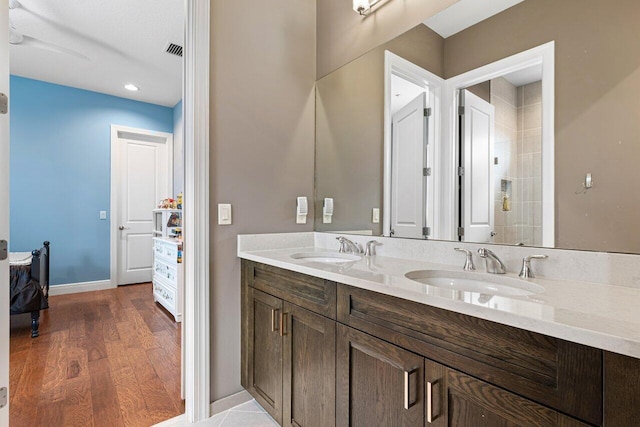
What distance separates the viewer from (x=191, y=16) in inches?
63.6

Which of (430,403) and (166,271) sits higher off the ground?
(430,403)

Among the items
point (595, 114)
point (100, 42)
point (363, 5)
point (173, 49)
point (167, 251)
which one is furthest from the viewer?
point (167, 251)

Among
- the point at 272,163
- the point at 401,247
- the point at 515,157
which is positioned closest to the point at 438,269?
the point at 401,247

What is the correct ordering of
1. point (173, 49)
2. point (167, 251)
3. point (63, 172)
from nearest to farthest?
point (173, 49) < point (167, 251) < point (63, 172)

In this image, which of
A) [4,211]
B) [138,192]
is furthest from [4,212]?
[138,192]

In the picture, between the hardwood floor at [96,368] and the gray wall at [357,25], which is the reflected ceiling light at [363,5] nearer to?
the gray wall at [357,25]

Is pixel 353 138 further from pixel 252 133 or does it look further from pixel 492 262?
pixel 492 262

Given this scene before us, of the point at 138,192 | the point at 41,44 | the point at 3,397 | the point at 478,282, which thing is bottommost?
the point at 3,397

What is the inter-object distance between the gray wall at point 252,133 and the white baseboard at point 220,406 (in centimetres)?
4

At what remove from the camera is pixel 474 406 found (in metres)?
0.79

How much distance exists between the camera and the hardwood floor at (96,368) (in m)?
1.73

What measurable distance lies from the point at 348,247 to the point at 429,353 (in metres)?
0.98

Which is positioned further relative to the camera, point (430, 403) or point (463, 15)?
point (463, 15)

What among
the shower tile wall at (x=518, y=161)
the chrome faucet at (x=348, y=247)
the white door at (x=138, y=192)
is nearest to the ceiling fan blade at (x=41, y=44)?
the white door at (x=138, y=192)
